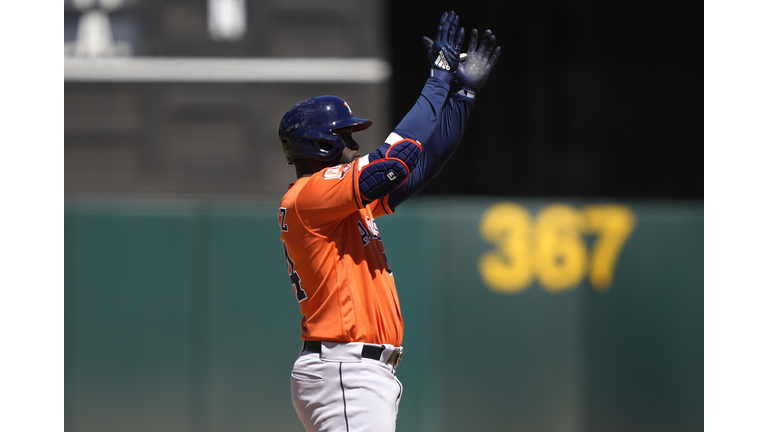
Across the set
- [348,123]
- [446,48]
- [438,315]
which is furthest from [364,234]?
[438,315]

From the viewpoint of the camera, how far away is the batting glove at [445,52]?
7.79 feet

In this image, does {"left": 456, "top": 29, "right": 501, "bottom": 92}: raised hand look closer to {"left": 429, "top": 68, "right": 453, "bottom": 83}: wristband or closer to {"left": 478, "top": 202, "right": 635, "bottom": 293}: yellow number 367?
{"left": 429, "top": 68, "right": 453, "bottom": 83}: wristband

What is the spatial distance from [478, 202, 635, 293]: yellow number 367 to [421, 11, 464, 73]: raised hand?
2.12m

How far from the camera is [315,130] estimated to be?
230 cm

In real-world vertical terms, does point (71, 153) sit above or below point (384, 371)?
above

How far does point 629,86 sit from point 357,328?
4337 millimetres

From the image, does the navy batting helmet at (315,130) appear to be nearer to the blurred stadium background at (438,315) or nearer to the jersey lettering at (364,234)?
the jersey lettering at (364,234)

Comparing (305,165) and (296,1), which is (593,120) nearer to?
(296,1)

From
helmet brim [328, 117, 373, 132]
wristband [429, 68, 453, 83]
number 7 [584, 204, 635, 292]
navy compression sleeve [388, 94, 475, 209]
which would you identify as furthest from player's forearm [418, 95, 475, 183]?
number 7 [584, 204, 635, 292]

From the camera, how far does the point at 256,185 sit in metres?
5.34

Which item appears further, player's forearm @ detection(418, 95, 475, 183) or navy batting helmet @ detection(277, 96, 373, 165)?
player's forearm @ detection(418, 95, 475, 183)

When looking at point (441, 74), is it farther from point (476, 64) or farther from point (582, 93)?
point (582, 93)

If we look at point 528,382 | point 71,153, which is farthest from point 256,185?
point 528,382

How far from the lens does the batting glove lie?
7.79 feet
